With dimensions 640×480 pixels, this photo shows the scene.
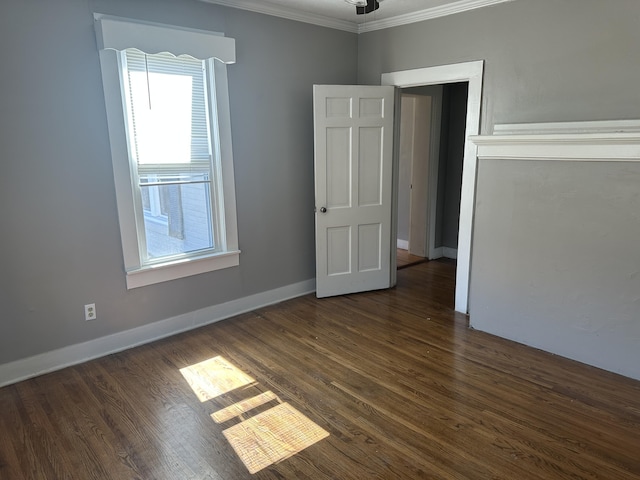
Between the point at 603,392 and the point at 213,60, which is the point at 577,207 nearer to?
the point at 603,392

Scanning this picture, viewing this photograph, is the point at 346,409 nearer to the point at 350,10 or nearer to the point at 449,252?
the point at 350,10

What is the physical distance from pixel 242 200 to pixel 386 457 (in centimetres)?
236

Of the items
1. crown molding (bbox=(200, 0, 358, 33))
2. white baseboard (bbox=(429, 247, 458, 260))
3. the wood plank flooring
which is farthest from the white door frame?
white baseboard (bbox=(429, 247, 458, 260))

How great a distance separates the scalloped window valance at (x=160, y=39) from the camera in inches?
107

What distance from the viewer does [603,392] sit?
8.40 feet

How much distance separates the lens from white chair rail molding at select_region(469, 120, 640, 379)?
2.66m

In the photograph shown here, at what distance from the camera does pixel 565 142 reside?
9.13 ft

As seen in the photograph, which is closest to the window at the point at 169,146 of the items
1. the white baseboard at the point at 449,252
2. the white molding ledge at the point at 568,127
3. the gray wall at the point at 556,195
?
the gray wall at the point at 556,195

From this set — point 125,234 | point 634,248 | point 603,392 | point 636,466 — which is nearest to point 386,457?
point 636,466

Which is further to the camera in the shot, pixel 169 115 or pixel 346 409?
pixel 169 115

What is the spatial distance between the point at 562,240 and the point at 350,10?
2565 millimetres

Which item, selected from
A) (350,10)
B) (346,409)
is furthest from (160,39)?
(346,409)

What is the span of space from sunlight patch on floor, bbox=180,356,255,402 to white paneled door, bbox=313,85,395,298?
56.7 inches

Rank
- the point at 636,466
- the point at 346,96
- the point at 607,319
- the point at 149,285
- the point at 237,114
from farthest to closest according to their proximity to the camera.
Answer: the point at 346,96
the point at 237,114
the point at 149,285
the point at 607,319
the point at 636,466
